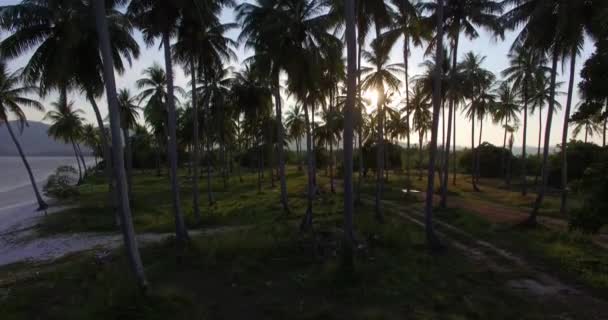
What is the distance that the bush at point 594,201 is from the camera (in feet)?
22.4

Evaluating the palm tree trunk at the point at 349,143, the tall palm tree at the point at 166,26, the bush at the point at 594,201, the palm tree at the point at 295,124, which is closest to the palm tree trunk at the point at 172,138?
the tall palm tree at the point at 166,26

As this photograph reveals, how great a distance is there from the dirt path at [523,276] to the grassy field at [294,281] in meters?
0.15

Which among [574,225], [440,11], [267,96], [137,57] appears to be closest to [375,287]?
[574,225]

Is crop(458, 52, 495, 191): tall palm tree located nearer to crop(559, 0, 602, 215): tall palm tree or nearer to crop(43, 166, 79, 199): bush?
crop(559, 0, 602, 215): tall palm tree

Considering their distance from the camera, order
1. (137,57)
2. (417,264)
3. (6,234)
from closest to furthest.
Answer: (417,264) < (137,57) < (6,234)

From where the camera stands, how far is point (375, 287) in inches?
307

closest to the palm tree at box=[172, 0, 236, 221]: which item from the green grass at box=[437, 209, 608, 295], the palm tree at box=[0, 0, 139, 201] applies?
the palm tree at box=[0, 0, 139, 201]

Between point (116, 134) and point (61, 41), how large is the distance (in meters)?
9.13

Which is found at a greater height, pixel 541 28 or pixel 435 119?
pixel 541 28

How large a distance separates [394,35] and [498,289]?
1219 cm

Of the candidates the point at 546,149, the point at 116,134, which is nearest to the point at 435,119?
the point at 546,149

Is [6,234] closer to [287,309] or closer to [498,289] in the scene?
[287,309]

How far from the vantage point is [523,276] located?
27.9 ft

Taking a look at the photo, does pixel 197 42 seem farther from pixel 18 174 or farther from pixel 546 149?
pixel 18 174
